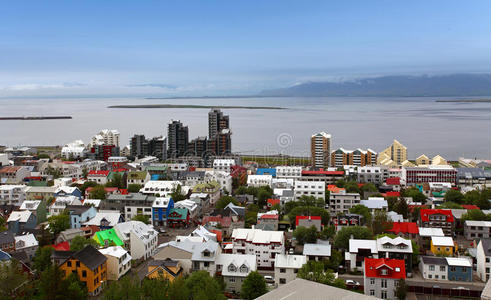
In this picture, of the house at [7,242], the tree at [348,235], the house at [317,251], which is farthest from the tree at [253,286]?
the house at [7,242]

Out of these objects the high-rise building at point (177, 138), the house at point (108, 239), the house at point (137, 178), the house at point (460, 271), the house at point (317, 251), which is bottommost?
the house at point (460, 271)

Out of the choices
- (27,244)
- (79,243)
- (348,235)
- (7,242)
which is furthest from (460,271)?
(7,242)

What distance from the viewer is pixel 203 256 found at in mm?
9227

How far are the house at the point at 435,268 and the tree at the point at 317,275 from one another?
2.31 m

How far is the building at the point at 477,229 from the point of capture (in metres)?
12.0

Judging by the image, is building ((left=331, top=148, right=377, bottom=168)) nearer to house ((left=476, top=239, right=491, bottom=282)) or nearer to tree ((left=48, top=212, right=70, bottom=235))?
house ((left=476, top=239, right=491, bottom=282))

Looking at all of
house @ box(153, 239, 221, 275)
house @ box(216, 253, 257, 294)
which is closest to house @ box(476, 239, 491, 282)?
house @ box(216, 253, 257, 294)

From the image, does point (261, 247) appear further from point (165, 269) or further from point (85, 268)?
point (85, 268)

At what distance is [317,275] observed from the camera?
7.97 m

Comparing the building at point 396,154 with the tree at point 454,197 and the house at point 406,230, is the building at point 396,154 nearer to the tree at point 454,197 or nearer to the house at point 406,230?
the tree at point 454,197

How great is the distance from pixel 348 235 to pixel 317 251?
3.24 ft

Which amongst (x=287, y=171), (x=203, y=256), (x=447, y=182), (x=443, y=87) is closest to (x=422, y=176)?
(x=447, y=182)

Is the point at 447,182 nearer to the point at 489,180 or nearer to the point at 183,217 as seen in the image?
the point at 489,180

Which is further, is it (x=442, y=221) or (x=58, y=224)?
(x=442, y=221)
